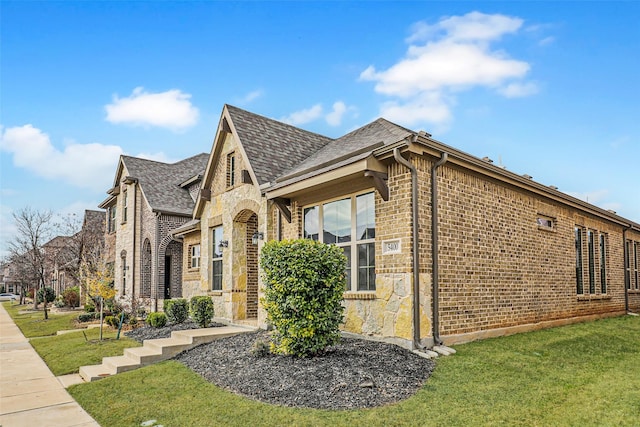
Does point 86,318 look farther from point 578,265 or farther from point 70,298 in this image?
point 578,265

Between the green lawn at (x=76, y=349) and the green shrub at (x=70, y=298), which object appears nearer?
the green lawn at (x=76, y=349)

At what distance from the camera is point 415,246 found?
329 inches

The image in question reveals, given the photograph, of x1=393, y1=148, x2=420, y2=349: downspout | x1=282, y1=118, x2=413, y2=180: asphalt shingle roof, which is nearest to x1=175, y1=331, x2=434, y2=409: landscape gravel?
x1=393, y1=148, x2=420, y2=349: downspout

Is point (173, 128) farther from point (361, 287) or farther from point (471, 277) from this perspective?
point (471, 277)

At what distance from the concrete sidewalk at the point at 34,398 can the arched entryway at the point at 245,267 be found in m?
5.07

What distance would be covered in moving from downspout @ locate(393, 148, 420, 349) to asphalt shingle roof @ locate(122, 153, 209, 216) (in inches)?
612

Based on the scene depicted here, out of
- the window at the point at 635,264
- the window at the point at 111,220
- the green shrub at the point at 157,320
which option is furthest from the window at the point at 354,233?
the window at the point at 111,220

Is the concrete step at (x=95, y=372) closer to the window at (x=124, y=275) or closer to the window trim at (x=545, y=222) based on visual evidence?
the window trim at (x=545, y=222)

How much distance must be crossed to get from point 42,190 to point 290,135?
16.6m

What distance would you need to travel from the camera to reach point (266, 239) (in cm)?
1195

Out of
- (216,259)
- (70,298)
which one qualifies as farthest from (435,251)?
(70,298)

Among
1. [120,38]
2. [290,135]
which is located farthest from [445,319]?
[120,38]

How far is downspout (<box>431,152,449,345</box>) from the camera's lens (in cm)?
855

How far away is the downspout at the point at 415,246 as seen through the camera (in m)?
8.21
